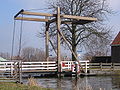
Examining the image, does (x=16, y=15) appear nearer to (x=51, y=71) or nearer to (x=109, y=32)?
(x=51, y=71)

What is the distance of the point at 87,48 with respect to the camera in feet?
106

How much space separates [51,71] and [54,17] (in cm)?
447

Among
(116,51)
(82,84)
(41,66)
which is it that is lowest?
(82,84)

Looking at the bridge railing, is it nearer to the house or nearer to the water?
the water

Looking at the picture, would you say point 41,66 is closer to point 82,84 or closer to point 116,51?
point 82,84

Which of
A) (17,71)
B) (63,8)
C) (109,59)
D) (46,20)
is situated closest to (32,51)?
(109,59)

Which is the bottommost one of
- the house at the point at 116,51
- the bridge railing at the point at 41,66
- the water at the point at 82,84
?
the water at the point at 82,84

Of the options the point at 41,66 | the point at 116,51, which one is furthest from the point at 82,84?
the point at 116,51

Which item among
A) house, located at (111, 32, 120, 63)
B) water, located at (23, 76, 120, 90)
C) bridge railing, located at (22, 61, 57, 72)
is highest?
house, located at (111, 32, 120, 63)

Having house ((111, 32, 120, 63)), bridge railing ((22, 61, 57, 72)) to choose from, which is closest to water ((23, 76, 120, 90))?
bridge railing ((22, 61, 57, 72))

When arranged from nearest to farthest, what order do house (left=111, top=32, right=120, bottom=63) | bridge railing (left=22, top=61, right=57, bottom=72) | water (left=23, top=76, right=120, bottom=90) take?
1. water (left=23, top=76, right=120, bottom=90)
2. bridge railing (left=22, top=61, right=57, bottom=72)
3. house (left=111, top=32, right=120, bottom=63)

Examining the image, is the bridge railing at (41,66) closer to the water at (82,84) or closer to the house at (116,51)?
the water at (82,84)

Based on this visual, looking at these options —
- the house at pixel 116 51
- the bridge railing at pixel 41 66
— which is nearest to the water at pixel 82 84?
the bridge railing at pixel 41 66

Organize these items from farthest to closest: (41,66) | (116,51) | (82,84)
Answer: (116,51)
(41,66)
(82,84)
